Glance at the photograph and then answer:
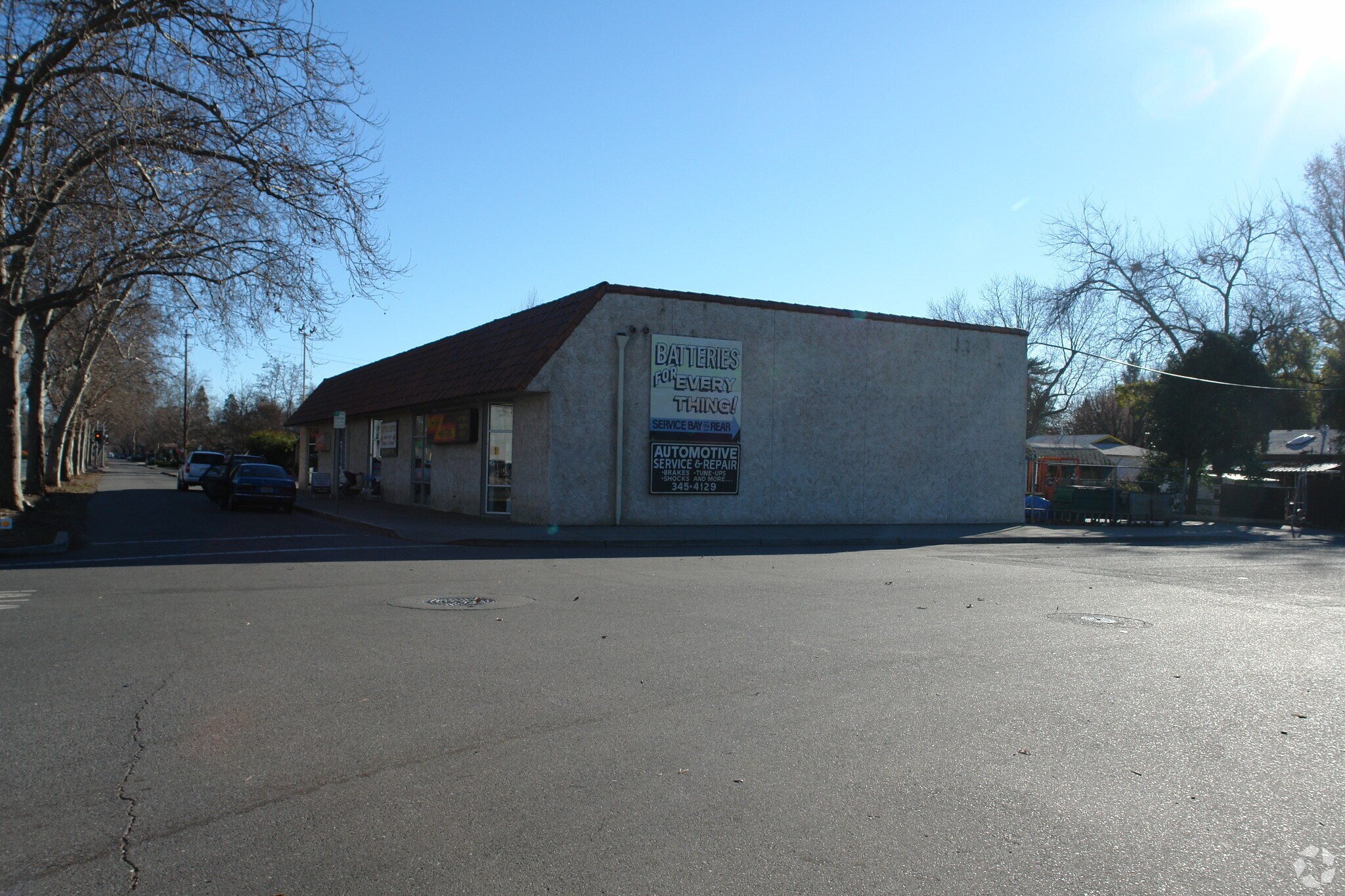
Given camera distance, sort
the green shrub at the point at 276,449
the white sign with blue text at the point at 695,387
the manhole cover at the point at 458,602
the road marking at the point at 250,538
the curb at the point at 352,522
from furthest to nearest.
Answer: the green shrub at the point at 276,449 < the white sign with blue text at the point at 695,387 < the curb at the point at 352,522 < the road marking at the point at 250,538 < the manhole cover at the point at 458,602

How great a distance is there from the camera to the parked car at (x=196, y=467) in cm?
4041

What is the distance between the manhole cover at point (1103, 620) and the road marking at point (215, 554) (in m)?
11.2

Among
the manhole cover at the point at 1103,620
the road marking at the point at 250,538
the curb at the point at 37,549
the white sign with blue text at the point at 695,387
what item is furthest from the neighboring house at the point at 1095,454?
the curb at the point at 37,549

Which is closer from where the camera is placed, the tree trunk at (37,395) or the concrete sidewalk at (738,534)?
the concrete sidewalk at (738,534)

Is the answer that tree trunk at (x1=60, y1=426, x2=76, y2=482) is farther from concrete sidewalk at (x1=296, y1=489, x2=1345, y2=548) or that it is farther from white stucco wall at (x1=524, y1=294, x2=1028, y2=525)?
white stucco wall at (x1=524, y1=294, x2=1028, y2=525)

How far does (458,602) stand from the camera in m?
10.2

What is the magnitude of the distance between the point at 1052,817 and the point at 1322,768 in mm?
1974

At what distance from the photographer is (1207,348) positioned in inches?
1471

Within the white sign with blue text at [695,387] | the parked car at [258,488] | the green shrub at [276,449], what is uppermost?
the white sign with blue text at [695,387]

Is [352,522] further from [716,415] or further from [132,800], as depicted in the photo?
[132,800]

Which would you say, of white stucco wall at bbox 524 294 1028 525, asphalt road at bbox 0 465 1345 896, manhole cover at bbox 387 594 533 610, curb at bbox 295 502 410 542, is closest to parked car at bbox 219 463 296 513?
curb at bbox 295 502 410 542

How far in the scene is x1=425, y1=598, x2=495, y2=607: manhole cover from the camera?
1000 cm

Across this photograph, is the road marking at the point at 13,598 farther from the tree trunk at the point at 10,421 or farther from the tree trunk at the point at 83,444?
the tree trunk at the point at 83,444

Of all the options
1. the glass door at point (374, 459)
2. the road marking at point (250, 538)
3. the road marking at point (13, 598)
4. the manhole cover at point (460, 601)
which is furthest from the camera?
the glass door at point (374, 459)
